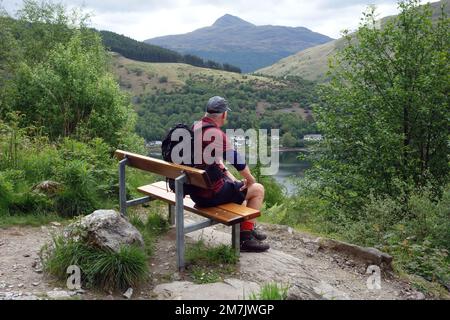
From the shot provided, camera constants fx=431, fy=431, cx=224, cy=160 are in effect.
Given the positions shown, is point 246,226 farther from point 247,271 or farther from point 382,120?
point 382,120

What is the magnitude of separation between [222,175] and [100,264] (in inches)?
68.0

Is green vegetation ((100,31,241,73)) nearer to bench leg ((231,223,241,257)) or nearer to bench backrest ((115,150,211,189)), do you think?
bench backrest ((115,150,211,189))

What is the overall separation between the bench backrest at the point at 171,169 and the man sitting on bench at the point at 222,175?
324 mm

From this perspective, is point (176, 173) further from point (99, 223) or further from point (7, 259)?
point (7, 259)

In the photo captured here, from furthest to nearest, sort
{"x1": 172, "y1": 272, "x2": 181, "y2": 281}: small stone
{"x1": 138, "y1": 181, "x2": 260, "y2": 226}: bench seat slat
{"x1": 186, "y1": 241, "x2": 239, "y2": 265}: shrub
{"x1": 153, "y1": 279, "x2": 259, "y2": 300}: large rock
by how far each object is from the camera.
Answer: {"x1": 186, "y1": 241, "x2": 239, "y2": 265}: shrub, {"x1": 138, "y1": 181, "x2": 260, "y2": 226}: bench seat slat, {"x1": 172, "y1": 272, "x2": 181, "y2": 281}: small stone, {"x1": 153, "y1": 279, "x2": 259, "y2": 300}: large rock

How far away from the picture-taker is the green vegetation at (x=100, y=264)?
4277 millimetres

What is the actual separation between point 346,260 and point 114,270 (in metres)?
3.20

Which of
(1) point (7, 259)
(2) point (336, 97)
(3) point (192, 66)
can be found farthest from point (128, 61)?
(1) point (7, 259)

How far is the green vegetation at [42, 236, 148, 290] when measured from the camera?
428cm

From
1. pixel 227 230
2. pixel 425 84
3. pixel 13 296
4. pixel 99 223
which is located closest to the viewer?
pixel 13 296

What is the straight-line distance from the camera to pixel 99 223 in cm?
458

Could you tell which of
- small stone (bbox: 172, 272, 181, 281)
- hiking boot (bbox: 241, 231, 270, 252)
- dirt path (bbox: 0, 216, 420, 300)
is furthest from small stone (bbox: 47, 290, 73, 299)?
hiking boot (bbox: 241, 231, 270, 252)

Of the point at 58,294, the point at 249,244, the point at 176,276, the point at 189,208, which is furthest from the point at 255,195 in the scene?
the point at 58,294

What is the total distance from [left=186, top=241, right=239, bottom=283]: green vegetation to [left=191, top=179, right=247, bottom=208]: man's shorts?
1.76ft
